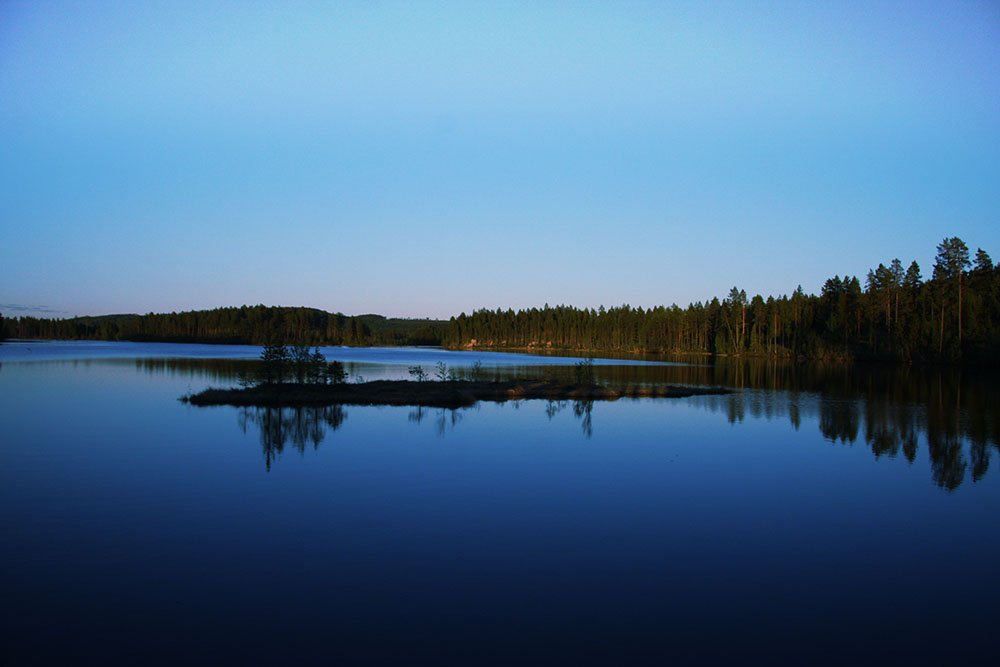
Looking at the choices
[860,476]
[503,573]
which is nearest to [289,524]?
[503,573]

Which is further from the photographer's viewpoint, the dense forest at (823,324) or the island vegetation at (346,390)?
the dense forest at (823,324)

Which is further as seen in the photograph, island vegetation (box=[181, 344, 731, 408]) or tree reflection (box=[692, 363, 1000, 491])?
island vegetation (box=[181, 344, 731, 408])

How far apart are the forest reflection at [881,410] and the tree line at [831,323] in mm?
15452

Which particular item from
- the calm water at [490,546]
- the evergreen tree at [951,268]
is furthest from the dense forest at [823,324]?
the calm water at [490,546]

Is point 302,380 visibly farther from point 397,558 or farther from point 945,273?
point 945,273

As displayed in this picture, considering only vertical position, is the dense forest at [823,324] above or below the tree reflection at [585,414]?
above

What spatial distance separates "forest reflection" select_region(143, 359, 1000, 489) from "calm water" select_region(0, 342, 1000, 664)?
0.41 m

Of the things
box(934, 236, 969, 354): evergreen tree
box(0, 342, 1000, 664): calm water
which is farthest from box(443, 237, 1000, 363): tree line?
box(0, 342, 1000, 664): calm water

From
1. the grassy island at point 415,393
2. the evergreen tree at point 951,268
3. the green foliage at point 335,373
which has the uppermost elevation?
the evergreen tree at point 951,268

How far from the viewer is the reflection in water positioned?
23.0 metres

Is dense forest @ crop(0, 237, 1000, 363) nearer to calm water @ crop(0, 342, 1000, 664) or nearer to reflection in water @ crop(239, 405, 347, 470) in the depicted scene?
reflection in water @ crop(239, 405, 347, 470)

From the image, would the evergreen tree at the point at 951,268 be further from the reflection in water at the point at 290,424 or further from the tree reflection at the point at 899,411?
the reflection in water at the point at 290,424

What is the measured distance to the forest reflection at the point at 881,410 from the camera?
23.7 metres

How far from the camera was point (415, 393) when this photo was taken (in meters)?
37.5
